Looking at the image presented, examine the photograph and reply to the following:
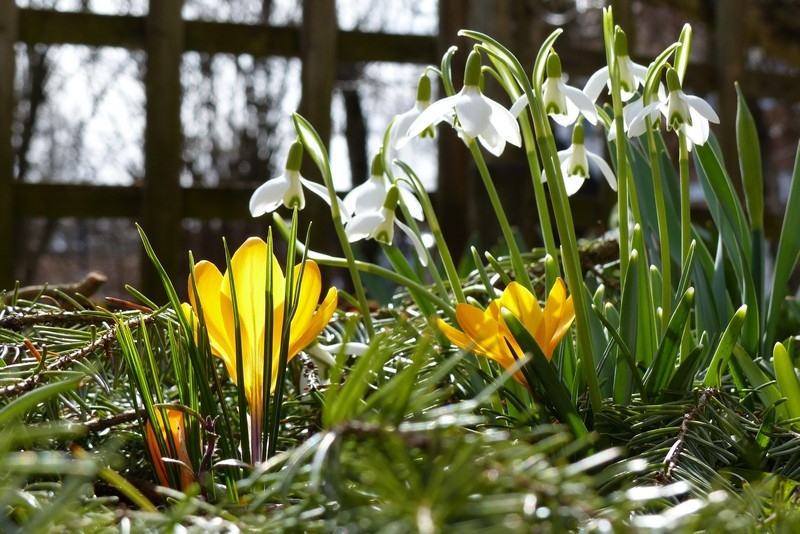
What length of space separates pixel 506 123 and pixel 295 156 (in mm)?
119

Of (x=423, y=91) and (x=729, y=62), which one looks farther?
(x=729, y=62)

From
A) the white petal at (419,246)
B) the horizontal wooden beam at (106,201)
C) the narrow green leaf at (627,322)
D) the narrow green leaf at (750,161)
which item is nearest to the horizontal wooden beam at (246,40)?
the horizontal wooden beam at (106,201)

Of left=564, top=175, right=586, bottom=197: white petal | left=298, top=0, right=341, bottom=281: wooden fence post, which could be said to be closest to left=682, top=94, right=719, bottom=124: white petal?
left=564, top=175, right=586, bottom=197: white petal

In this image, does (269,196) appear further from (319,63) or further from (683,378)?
(319,63)

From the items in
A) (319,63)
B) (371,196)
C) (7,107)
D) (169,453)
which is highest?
(319,63)

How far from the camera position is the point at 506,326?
38 centimetres

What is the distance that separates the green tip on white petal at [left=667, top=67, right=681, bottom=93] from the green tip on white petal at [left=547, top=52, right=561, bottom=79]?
6 cm

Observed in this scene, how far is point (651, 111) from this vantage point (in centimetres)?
45

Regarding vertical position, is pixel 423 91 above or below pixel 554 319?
above

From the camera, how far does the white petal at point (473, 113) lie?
40 centimetres

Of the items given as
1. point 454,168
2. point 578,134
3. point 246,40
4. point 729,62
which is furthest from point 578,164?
point 729,62

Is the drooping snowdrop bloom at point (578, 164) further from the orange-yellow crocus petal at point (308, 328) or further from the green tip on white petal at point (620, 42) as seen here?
the orange-yellow crocus petal at point (308, 328)

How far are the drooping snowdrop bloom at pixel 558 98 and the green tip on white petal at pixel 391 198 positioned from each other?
3.1 inches

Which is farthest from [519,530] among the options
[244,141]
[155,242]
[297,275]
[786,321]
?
[244,141]
